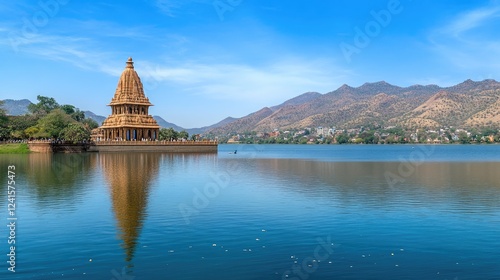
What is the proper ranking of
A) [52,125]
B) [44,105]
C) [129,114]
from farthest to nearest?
[44,105]
[129,114]
[52,125]

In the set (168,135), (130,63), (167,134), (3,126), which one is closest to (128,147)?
(130,63)

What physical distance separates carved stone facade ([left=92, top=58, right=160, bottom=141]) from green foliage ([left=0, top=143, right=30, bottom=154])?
24.5 m

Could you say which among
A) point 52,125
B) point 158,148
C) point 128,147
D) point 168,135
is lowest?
point 158,148

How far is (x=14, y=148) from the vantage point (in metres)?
115

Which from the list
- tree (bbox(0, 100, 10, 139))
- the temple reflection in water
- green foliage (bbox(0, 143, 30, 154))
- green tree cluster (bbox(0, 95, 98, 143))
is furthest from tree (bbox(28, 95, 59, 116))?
the temple reflection in water

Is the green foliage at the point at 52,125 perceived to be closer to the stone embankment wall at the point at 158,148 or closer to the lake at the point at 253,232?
the stone embankment wall at the point at 158,148

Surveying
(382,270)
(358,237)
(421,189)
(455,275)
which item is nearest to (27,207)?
(358,237)

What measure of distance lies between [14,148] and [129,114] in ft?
103

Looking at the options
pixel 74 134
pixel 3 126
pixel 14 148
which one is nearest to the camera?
pixel 14 148

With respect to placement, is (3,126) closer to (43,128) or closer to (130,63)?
(43,128)

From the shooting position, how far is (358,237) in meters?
23.7

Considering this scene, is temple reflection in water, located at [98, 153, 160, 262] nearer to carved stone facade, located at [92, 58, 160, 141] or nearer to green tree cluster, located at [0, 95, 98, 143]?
green tree cluster, located at [0, 95, 98, 143]

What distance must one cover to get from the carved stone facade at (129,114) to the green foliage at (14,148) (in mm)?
24522

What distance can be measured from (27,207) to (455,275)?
26.3 meters
